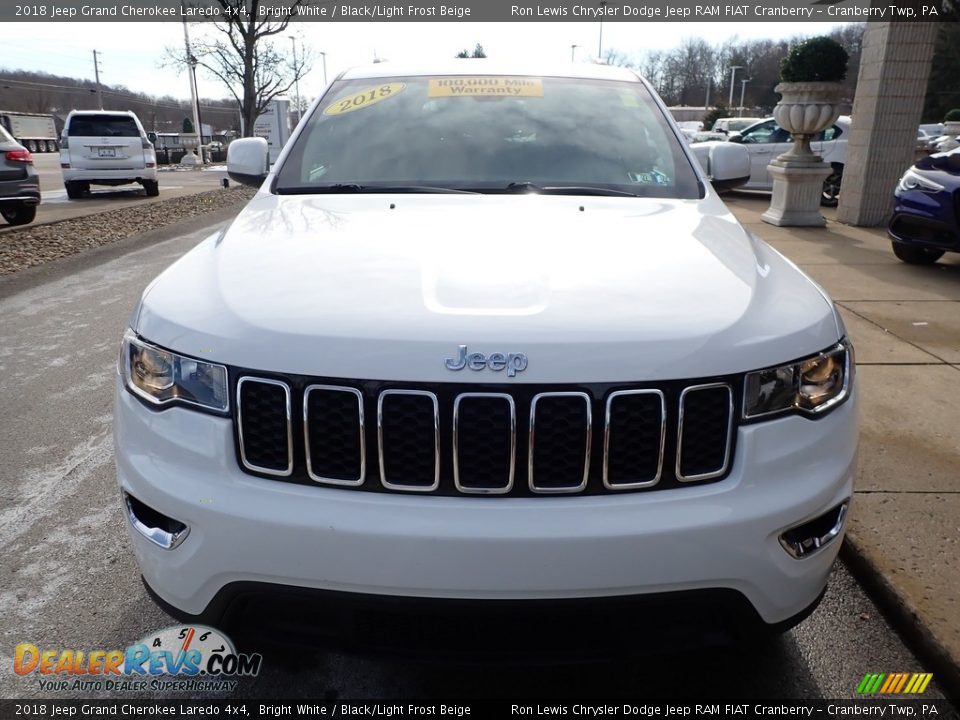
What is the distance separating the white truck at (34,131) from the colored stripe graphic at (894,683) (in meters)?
68.2

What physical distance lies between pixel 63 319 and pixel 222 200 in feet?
37.0

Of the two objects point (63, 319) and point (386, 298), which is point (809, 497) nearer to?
point (386, 298)

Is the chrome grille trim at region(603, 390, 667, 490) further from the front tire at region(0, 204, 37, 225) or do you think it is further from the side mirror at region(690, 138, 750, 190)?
the front tire at region(0, 204, 37, 225)

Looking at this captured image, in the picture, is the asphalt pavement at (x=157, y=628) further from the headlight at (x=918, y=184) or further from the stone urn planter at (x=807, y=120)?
the stone urn planter at (x=807, y=120)

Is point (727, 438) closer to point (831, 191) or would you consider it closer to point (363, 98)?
point (363, 98)

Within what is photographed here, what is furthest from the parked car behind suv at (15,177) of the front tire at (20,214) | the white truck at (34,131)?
the white truck at (34,131)

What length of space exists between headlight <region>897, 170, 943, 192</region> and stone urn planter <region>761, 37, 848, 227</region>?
3.02 metres

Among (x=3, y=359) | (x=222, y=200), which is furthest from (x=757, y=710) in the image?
(x=222, y=200)

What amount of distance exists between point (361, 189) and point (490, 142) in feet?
1.85

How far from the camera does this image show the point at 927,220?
24.1ft

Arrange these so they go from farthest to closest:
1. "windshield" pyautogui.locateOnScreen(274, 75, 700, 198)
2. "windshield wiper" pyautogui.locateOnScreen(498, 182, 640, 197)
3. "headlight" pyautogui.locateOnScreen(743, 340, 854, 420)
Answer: "windshield" pyautogui.locateOnScreen(274, 75, 700, 198) < "windshield wiper" pyautogui.locateOnScreen(498, 182, 640, 197) < "headlight" pyautogui.locateOnScreen(743, 340, 854, 420)

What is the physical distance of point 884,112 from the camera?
423 inches

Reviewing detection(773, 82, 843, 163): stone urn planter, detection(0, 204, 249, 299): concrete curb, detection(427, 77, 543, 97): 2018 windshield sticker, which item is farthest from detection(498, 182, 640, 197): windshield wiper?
detection(773, 82, 843, 163): stone urn planter

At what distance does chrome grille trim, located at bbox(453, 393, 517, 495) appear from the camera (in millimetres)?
1605
